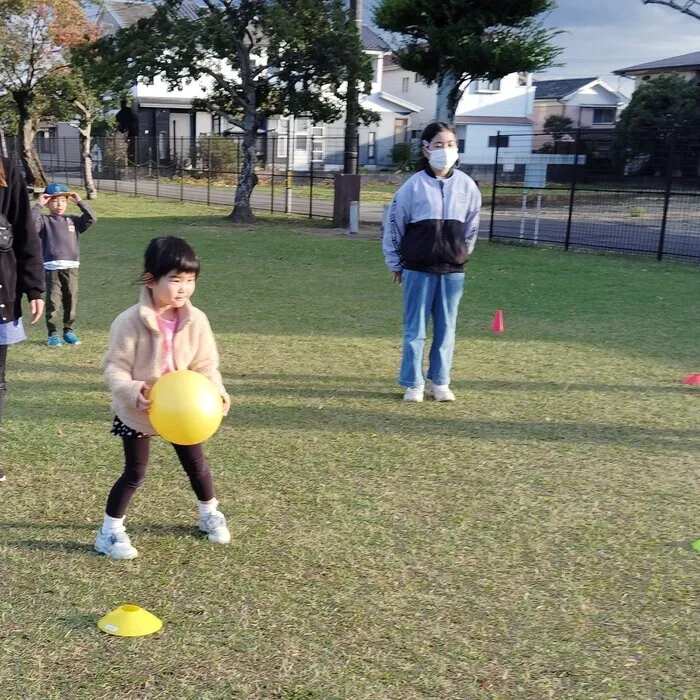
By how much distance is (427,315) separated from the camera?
19.5 feet

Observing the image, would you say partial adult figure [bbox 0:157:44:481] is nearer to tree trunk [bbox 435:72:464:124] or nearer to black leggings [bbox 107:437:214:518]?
black leggings [bbox 107:437:214:518]

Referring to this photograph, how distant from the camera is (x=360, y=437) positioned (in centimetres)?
525

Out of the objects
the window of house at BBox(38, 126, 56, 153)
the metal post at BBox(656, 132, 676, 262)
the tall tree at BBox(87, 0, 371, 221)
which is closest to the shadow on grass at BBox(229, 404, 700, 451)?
the metal post at BBox(656, 132, 676, 262)

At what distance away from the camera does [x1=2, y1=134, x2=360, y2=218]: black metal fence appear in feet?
90.5

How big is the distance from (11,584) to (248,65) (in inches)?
704

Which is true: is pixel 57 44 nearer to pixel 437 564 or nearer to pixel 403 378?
pixel 403 378

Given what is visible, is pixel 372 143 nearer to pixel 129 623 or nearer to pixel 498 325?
pixel 498 325

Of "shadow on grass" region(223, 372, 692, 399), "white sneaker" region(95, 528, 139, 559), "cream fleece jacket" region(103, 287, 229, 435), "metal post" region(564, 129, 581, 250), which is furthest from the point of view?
"metal post" region(564, 129, 581, 250)

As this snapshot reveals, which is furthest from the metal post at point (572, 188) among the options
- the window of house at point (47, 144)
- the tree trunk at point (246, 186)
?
the window of house at point (47, 144)

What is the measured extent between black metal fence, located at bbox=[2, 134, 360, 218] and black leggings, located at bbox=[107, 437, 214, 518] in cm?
2023

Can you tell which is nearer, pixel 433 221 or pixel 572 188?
pixel 433 221

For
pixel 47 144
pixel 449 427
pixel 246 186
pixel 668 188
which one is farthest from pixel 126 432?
pixel 47 144

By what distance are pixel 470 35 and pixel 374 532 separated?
13865 mm

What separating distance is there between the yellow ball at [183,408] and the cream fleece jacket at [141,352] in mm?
129
